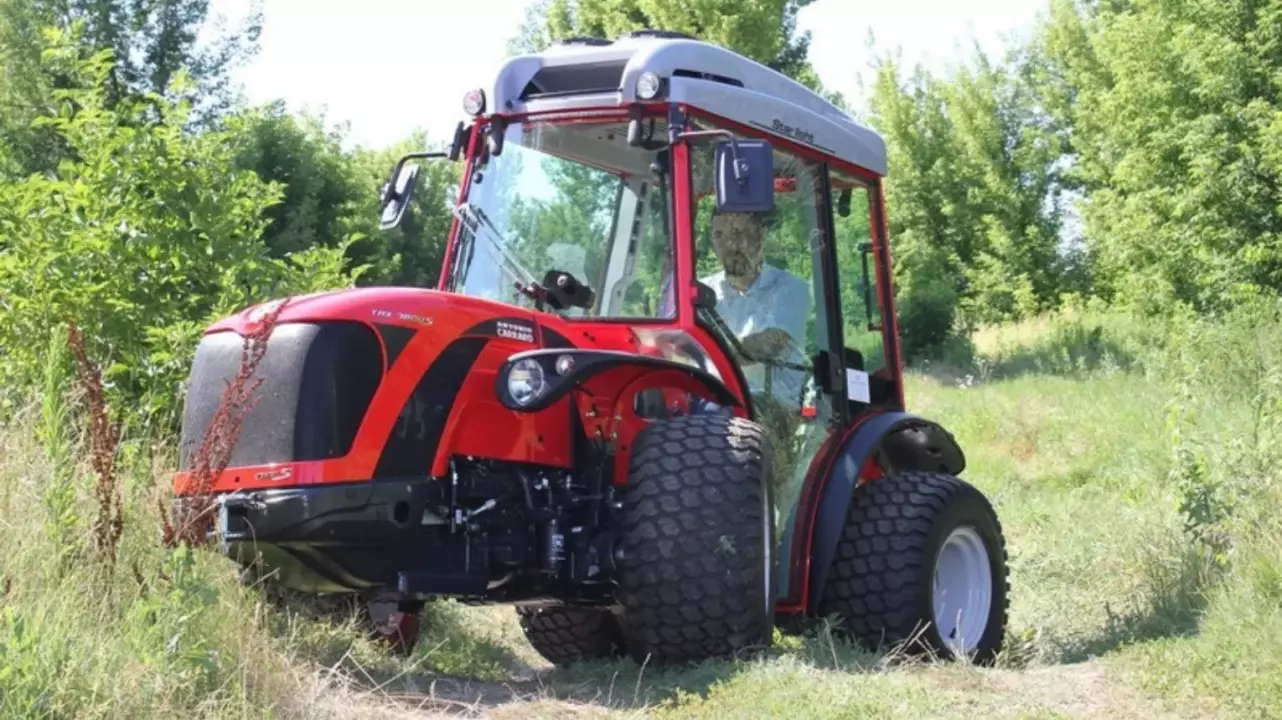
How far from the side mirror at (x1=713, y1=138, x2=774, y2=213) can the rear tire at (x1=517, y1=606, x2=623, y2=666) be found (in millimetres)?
2184

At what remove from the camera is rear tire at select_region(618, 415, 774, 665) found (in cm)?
480

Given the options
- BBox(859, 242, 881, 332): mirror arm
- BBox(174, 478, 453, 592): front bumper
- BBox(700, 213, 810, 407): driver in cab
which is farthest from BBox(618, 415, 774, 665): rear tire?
BBox(859, 242, 881, 332): mirror arm

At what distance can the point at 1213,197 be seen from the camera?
1588cm

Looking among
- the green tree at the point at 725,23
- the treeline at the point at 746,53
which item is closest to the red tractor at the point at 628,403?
the treeline at the point at 746,53

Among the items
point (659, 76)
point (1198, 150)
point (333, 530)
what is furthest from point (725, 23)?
point (333, 530)

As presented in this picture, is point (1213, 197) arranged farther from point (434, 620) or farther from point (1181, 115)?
point (434, 620)

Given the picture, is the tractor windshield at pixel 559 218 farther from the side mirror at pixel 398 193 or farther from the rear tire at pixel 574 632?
the rear tire at pixel 574 632

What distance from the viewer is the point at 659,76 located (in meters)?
5.41

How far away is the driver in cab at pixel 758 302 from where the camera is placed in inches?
227

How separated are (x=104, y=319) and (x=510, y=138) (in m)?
2.60

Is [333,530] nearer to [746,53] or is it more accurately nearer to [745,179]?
[745,179]

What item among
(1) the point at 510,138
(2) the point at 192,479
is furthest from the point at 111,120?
(2) the point at 192,479

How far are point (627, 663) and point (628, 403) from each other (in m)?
1.01

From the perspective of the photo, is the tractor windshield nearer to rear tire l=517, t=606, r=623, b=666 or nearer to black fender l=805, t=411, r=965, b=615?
black fender l=805, t=411, r=965, b=615
